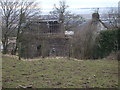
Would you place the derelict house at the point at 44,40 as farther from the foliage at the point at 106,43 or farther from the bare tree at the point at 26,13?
the foliage at the point at 106,43

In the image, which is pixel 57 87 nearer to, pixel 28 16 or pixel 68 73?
pixel 68 73

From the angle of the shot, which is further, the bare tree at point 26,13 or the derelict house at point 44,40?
the bare tree at point 26,13

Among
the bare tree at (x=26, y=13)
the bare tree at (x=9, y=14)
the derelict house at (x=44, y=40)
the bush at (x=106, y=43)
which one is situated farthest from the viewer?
the bare tree at (x=26, y=13)

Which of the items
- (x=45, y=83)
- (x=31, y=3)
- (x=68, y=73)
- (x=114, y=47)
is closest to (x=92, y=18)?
(x=114, y=47)

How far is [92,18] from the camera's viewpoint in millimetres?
10258

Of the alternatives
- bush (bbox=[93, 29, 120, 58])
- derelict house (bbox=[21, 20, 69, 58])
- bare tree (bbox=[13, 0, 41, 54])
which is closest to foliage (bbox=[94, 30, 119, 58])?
bush (bbox=[93, 29, 120, 58])

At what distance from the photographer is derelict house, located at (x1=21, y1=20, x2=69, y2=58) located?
9182 mm

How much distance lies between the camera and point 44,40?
10.7 meters

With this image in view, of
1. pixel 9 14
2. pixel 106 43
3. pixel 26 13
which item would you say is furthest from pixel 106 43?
pixel 9 14

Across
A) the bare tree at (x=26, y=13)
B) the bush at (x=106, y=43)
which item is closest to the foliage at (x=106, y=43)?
the bush at (x=106, y=43)

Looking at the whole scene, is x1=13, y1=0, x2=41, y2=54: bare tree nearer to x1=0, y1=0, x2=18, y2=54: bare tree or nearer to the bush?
x1=0, y1=0, x2=18, y2=54: bare tree

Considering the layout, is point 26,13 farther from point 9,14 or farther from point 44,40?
point 44,40

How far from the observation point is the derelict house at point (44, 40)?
30.1 feet

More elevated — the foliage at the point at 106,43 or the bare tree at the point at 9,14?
the bare tree at the point at 9,14
